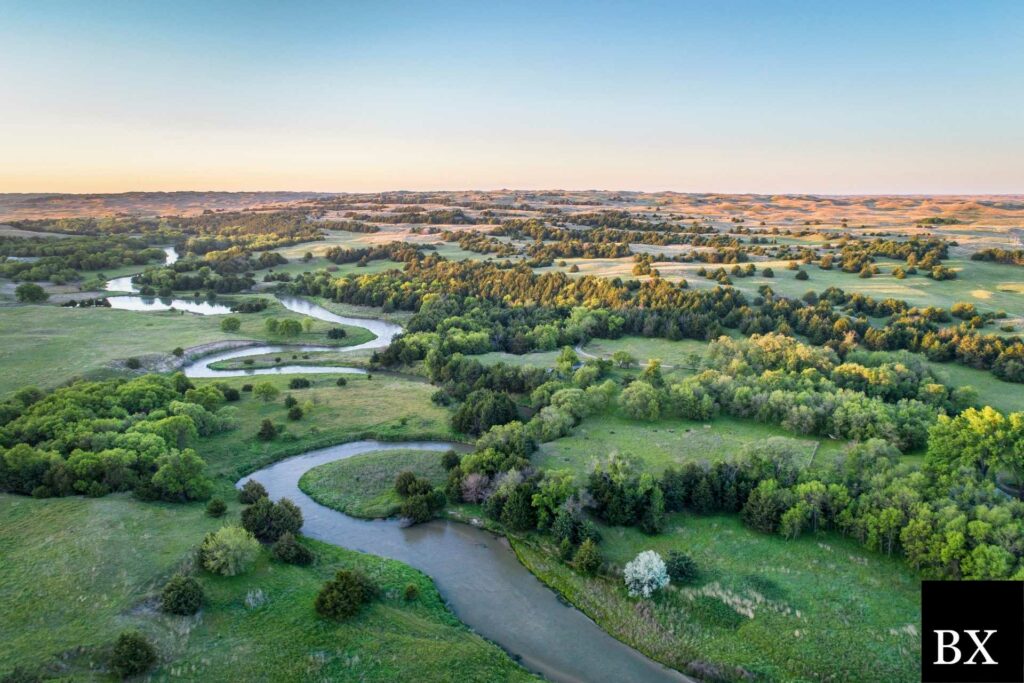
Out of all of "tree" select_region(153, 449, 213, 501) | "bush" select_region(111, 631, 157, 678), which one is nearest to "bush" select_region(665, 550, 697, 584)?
"bush" select_region(111, 631, 157, 678)

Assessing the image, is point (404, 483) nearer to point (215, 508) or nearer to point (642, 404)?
point (215, 508)

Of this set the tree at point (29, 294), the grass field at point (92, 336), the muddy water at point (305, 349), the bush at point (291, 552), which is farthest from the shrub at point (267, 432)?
the tree at point (29, 294)

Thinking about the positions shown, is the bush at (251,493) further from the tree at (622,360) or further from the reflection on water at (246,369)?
the tree at (622,360)

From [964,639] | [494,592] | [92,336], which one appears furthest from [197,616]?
[92,336]

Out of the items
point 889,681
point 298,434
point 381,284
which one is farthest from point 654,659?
point 381,284

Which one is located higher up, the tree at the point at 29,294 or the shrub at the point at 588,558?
the tree at the point at 29,294

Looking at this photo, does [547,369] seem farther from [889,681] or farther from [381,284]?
[381,284]

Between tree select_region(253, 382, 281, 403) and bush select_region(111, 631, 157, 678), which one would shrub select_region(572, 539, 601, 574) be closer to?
bush select_region(111, 631, 157, 678)
